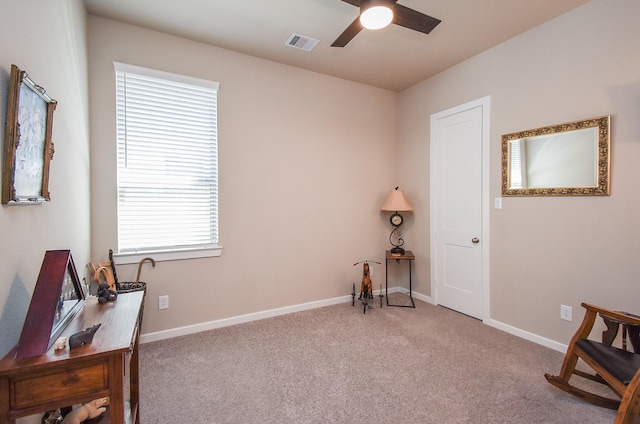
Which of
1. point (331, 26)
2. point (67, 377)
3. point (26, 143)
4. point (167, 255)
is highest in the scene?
point (331, 26)

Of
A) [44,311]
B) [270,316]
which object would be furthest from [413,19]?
[270,316]

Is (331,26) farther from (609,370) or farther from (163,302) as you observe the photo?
(609,370)

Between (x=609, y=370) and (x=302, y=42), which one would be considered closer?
(x=609, y=370)

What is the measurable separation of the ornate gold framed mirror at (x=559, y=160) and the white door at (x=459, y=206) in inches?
12.4

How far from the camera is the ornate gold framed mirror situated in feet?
7.81

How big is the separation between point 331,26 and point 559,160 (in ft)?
7.69

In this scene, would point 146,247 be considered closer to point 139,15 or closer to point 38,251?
point 38,251

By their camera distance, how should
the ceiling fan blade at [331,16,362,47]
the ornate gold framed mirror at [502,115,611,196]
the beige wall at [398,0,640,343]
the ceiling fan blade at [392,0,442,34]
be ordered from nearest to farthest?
the ceiling fan blade at [392,0,442,34] → the ceiling fan blade at [331,16,362,47] → the beige wall at [398,0,640,343] → the ornate gold framed mirror at [502,115,611,196]

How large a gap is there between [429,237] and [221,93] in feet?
9.88

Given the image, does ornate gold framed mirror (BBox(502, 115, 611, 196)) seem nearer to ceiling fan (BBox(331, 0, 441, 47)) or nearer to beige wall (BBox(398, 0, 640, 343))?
beige wall (BBox(398, 0, 640, 343))

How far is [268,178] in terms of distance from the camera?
133 inches

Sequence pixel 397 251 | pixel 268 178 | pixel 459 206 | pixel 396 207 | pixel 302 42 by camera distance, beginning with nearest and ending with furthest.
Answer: pixel 302 42
pixel 268 178
pixel 459 206
pixel 396 207
pixel 397 251

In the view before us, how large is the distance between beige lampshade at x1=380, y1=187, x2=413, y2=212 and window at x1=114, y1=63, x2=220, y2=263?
6.97 ft

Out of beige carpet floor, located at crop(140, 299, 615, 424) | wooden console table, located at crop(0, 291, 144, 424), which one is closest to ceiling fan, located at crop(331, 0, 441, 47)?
wooden console table, located at crop(0, 291, 144, 424)
